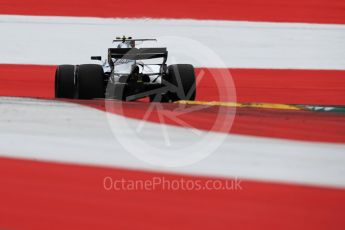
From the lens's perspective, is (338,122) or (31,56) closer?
(338,122)

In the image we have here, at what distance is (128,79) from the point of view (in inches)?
199

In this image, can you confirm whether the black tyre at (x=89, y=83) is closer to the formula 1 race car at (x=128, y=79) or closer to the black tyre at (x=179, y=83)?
the formula 1 race car at (x=128, y=79)

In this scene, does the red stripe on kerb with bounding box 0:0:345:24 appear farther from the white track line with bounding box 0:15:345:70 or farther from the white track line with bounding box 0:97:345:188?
the white track line with bounding box 0:97:345:188

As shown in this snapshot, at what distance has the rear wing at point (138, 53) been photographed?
197 inches

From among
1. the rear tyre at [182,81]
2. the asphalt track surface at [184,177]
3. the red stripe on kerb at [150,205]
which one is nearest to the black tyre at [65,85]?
the asphalt track surface at [184,177]

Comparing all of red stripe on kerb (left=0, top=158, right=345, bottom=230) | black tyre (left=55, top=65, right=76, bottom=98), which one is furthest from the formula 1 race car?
red stripe on kerb (left=0, top=158, right=345, bottom=230)

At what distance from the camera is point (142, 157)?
326cm

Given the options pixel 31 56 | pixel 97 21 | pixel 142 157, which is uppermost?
pixel 97 21

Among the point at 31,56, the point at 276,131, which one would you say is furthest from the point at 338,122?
the point at 31,56

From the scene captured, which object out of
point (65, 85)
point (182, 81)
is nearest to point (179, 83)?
point (182, 81)

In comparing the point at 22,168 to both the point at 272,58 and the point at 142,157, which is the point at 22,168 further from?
the point at 272,58

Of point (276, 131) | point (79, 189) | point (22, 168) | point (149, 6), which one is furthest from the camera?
point (149, 6)

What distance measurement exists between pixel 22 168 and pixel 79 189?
454mm

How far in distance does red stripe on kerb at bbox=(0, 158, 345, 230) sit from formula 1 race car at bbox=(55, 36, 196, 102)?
2.00 meters
